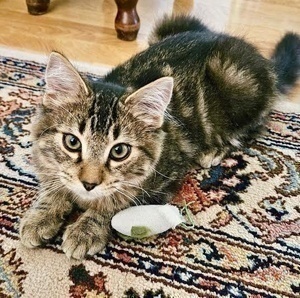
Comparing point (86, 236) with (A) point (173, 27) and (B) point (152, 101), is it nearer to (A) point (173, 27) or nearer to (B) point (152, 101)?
(B) point (152, 101)

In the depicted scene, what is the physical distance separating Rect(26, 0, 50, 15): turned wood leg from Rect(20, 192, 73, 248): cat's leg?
1.47 metres

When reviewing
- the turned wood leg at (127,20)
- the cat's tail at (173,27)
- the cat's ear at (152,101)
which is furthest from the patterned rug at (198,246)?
the turned wood leg at (127,20)

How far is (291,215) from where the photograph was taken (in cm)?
122

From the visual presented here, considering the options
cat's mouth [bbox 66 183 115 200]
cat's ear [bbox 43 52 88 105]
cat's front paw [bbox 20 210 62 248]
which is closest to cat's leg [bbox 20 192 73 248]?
cat's front paw [bbox 20 210 62 248]

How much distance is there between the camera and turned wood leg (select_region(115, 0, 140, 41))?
2049mm

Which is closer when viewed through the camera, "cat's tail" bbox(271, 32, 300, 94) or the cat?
the cat

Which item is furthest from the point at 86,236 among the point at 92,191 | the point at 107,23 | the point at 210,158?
the point at 107,23

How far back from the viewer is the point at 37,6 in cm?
231

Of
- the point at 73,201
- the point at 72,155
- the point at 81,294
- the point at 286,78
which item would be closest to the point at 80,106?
the point at 72,155

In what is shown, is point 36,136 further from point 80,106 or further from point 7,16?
point 7,16

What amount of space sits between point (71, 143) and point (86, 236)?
22cm

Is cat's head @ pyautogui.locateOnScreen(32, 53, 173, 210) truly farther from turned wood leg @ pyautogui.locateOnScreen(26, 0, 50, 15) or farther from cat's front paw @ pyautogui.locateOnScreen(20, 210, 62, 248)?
turned wood leg @ pyautogui.locateOnScreen(26, 0, 50, 15)

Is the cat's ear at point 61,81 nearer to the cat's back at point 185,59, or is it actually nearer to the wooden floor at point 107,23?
the cat's back at point 185,59

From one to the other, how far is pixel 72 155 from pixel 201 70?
59 centimetres
